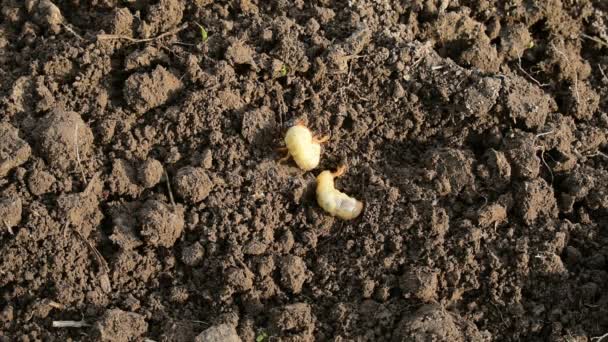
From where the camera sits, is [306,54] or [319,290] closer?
[319,290]

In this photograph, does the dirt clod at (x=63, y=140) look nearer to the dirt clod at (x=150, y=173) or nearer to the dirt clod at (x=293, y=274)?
the dirt clod at (x=150, y=173)

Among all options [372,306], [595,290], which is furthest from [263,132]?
[595,290]

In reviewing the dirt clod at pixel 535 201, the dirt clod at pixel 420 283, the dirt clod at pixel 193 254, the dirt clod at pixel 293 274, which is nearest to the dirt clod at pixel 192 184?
the dirt clod at pixel 193 254

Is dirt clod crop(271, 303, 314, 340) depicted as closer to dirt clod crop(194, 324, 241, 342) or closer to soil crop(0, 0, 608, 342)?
soil crop(0, 0, 608, 342)

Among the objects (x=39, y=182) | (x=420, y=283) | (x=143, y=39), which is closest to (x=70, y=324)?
(x=39, y=182)

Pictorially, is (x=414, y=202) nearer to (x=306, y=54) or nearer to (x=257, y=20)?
(x=306, y=54)

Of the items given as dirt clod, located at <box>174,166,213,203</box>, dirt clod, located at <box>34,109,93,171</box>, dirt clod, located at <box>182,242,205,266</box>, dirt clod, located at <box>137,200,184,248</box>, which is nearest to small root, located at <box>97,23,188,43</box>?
dirt clod, located at <box>34,109,93,171</box>
